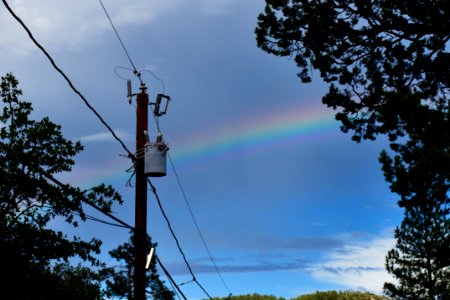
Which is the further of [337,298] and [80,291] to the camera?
[337,298]

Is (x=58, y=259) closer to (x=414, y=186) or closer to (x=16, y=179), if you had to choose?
(x=16, y=179)

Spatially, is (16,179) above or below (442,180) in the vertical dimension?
above

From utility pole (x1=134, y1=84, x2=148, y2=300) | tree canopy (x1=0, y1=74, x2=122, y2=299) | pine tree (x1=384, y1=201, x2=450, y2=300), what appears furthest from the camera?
pine tree (x1=384, y1=201, x2=450, y2=300)

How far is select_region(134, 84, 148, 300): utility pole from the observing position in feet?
36.0

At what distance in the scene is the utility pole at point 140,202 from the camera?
432 inches

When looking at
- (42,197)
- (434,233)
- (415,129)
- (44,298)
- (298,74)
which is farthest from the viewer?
(434,233)

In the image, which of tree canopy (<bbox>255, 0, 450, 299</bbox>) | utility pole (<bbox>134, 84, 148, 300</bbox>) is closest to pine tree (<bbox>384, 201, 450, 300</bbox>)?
tree canopy (<bbox>255, 0, 450, 299</bbox>)

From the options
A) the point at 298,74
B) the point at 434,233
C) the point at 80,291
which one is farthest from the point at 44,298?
the point at 434,233

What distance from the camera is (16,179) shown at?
23672mm

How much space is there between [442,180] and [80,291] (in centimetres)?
1617

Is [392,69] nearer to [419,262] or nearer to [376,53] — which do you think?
[376,53]

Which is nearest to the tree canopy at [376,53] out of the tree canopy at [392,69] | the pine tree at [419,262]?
the tree canopy at [392,69]

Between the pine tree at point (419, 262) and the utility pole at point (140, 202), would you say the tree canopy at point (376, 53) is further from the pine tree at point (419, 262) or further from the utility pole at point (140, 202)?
the pine tree at point (419, 262)

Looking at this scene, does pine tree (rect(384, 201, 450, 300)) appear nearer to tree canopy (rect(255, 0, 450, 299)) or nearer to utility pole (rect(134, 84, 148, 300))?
tree canopy (rect(255, 0, 450, 299))
